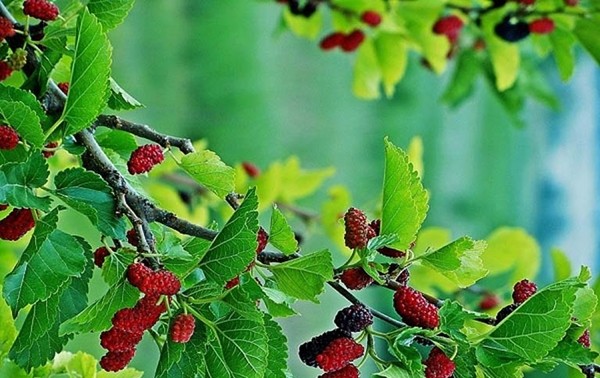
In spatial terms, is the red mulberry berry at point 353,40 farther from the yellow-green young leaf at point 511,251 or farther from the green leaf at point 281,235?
the green leaf at point 281,235

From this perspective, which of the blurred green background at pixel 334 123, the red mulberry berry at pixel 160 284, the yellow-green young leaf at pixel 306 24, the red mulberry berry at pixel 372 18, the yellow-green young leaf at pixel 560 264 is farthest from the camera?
the blurred green background at pixel 334 123

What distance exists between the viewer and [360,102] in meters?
2.75

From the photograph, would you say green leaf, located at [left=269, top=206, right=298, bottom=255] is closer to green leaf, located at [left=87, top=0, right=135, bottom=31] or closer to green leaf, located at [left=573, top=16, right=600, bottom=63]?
green leaf, located at [left=87, top=0, right=135, bottom=31]

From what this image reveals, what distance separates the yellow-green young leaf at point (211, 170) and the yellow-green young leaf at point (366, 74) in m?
0.46

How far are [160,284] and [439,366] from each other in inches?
4.0

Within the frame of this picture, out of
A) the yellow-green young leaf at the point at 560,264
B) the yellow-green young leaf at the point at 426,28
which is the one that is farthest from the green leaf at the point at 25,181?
the yellow-green young leaf at the point at 426,28

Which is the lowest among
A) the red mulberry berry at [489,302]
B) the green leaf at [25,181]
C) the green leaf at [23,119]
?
the red mulberry berry at [489,302]

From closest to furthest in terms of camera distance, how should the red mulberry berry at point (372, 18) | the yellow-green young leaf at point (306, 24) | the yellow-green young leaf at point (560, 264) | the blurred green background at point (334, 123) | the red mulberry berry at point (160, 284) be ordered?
the red mulberry berry at point (160, 284) < the yellow-green young leaf at point (560, 264) < the red mulberry berry at point (372, 18) < the yellow-green young leaf at point (306, 24) < the blurred green background at point (334, 123)

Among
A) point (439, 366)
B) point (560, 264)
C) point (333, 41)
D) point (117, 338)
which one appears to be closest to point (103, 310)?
point (117, 338)

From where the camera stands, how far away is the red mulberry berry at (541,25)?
0.65 metres

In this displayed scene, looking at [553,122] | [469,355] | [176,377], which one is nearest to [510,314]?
[469,355]

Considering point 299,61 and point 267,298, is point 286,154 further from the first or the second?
point 267,298

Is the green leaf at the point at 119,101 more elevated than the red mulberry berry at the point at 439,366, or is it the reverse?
the green leaf at the point at 119,101

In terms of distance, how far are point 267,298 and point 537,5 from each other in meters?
0.44
